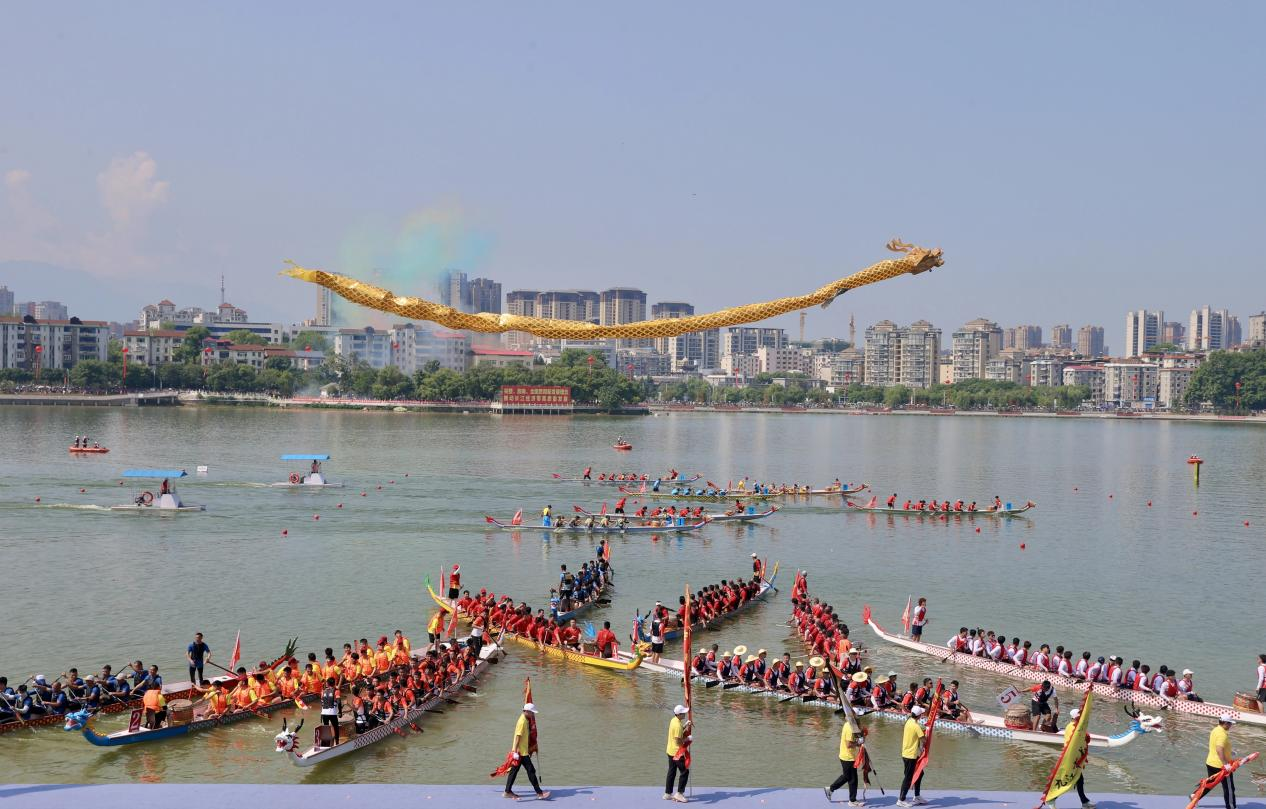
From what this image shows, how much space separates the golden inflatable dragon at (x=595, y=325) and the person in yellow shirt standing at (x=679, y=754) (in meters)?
7.41

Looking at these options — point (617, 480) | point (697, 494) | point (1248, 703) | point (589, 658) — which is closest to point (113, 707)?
point (589, 658)

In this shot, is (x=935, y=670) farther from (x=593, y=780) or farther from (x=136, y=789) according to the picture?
(x=136, y=789)

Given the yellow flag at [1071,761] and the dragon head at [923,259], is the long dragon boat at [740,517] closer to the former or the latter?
the yellow flag at [1071,761]

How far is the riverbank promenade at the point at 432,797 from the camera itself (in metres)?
12.3

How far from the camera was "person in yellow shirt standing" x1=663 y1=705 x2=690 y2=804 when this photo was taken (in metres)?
12.8

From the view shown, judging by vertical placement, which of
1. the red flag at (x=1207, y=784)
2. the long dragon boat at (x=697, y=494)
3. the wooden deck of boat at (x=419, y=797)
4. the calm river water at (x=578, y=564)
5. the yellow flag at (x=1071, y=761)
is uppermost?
the yellow flag at (x=1071, y=761)

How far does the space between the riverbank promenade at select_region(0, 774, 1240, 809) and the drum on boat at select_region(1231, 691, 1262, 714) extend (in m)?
6.21

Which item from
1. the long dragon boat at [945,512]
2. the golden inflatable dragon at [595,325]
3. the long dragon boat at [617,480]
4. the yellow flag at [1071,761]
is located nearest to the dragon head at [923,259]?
the golden inflatable dragon at [595,325]

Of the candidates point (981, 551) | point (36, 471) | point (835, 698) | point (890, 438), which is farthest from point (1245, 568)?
point (890, 438)

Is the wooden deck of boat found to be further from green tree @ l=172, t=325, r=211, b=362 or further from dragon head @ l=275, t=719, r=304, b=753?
green tree @ l=172, t=325, r=211, b=362

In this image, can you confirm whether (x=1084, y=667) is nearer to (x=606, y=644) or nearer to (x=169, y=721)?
(x=606, y=644)

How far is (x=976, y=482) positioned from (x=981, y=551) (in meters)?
28.3

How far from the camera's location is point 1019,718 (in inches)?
709

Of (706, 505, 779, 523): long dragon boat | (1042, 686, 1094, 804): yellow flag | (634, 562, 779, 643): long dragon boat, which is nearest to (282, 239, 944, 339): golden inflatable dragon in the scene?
(1042, 686, 1094, 804): yellow flag
